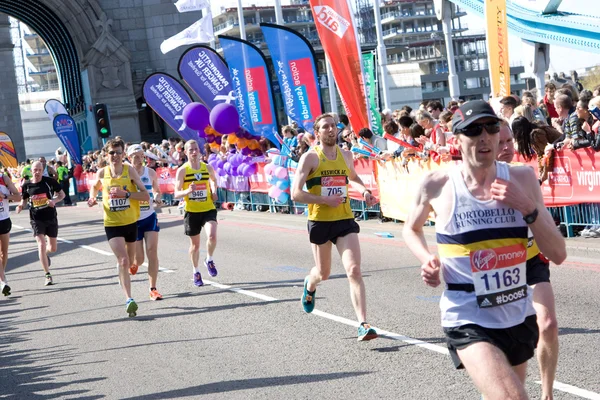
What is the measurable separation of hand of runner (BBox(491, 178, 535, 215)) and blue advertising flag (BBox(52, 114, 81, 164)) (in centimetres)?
3959

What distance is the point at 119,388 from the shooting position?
767 cm

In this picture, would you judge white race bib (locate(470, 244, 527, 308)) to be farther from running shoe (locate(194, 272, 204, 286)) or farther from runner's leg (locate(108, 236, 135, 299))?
running shoe (locate(194, 272, 204, 286))

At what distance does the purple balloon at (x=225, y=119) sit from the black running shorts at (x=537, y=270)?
18952mm

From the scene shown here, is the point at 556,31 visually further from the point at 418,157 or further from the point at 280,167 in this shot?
the point at 418,157

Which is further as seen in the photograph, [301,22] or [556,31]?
[301,22]

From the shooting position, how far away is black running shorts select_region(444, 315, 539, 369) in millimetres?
4438

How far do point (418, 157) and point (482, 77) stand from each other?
331ft

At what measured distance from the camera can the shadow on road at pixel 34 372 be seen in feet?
25.6

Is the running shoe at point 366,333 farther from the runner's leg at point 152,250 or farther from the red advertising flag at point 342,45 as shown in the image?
the red advertising flag at point 342,45

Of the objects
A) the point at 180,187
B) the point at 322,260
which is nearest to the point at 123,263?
the point at 180,187

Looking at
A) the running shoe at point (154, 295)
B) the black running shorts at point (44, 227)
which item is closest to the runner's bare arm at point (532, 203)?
the running shoe at point (154, 295)

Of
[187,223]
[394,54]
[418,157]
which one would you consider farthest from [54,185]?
[394,54]

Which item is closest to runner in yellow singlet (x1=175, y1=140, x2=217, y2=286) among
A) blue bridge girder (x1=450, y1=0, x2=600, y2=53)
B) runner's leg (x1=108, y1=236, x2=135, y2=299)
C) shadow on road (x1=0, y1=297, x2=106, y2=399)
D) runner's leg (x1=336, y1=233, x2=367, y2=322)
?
runner's leg (x1=108, y1=236, x2=135, y2=299)

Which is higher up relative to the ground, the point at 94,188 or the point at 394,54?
the point at 394,54
